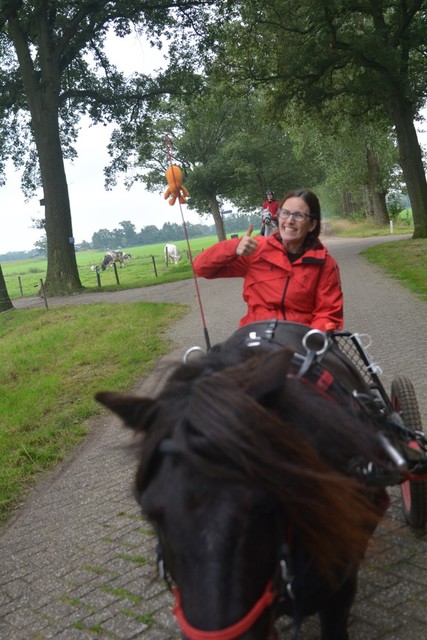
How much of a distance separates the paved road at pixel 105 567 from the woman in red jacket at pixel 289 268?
40.1 inches

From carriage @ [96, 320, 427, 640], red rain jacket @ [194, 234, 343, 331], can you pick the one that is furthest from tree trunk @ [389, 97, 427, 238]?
carriage @ [96, 320, 427, 640]

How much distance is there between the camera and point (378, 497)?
8.05 feet

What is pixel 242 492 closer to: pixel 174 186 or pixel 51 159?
pixel 174 186

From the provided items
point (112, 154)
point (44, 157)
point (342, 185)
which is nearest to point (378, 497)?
point (44, 157)

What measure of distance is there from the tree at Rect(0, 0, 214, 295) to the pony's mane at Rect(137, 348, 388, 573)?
20.3 meters

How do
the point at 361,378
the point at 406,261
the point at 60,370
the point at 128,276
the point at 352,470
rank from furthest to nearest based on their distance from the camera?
the point at 128,276 → the point at 406,261 → the point at 60,370 → the point at 361,378 → the point at 352,470

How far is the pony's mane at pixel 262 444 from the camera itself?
5.07ft

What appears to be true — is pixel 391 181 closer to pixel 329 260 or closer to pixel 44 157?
pixel 44 157

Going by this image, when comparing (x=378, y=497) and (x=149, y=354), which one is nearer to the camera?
(x=378, y=497)

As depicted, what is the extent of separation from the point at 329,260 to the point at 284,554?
232 cm

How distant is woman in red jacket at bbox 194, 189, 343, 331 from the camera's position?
3.51 meters

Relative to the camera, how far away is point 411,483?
140 inches

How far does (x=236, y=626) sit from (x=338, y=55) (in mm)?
20738

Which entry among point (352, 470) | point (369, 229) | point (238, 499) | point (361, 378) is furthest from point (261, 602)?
point (369, 229)
